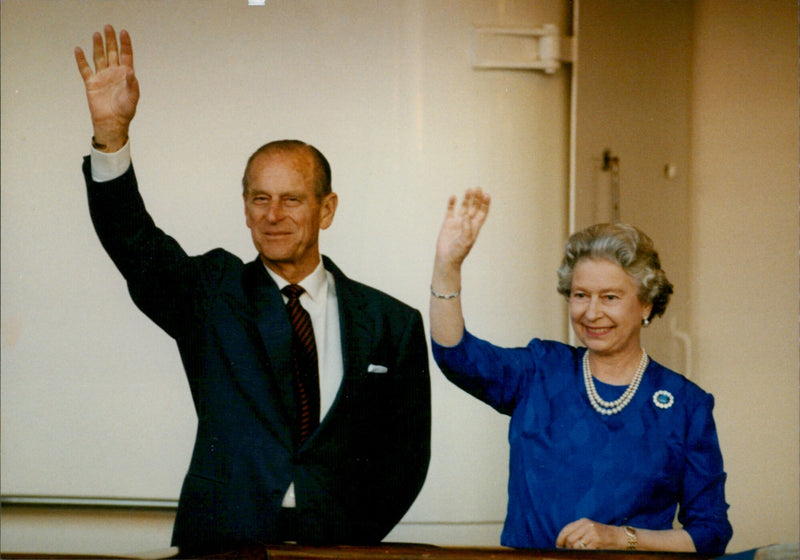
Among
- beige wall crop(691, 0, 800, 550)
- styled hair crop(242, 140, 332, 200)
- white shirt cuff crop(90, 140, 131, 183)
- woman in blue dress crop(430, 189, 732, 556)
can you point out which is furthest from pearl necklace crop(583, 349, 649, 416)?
white shirt cuff crop(90, 140, 131, 183)

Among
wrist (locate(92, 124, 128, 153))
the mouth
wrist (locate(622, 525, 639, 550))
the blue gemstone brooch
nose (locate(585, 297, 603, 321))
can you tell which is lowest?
wrist (locate(622, 525, 639, 550))

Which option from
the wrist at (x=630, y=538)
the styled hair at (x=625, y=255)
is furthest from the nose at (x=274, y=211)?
the wrist at (x=630, y=538)

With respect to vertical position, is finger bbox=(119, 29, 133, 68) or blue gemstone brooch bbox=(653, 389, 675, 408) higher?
finger bbox=(119, 29, 133, 68)

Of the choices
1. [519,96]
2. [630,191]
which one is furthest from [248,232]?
[630,191]

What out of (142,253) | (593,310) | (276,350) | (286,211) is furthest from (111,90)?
(593,310)

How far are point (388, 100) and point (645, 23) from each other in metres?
0.73

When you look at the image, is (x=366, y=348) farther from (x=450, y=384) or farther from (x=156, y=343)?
(x=156, y=343)

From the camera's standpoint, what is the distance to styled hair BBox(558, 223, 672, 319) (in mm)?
2248

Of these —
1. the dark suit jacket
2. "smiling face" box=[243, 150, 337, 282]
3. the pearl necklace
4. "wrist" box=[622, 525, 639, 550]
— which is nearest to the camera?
"wrist" box=[622, 525, 639, 550]

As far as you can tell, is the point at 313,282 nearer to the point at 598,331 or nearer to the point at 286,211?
the point at 286,211

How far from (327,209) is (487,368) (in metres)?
0.61

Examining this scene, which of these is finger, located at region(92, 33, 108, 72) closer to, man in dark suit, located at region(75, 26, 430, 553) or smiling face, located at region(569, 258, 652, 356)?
man in dark suit, located at region(75, 26, 430, 553)

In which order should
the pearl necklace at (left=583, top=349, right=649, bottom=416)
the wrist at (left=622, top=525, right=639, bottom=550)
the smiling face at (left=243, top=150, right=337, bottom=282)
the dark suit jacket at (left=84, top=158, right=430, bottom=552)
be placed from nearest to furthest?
1. the wrist at (left=622, top=525, right=639, bottom=550)
2. the pearl necklace at (left=583, top=349, right=649, bottom=416)
3. the dark suit jacket at (left=84, top=158, right=430, bottom=552)
4. the smiling face at (left=243, top=150, right=337, bottom=282)

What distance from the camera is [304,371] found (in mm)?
2418
